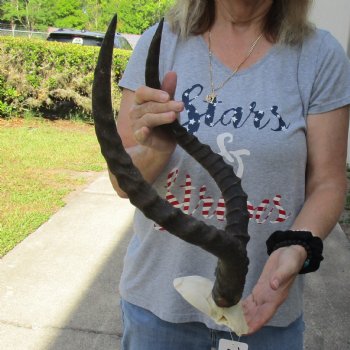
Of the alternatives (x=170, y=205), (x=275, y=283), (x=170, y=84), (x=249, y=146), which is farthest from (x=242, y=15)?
(x=170, y=205)

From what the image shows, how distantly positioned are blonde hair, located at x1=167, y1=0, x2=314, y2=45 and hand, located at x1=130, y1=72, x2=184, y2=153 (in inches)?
21.0

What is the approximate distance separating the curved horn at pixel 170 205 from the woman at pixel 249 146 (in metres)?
0.35

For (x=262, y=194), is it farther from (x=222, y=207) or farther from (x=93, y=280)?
(x=93, y=280)

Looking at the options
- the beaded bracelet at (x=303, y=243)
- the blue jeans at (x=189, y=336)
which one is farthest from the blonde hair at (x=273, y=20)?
the blue jeans at (x=189, y=336)

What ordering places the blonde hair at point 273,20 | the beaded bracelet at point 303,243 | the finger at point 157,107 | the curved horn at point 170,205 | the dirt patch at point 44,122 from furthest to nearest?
the dirt patch at point 44,122
the blonde hair at point 273,20
the beaded bracelet at point 303,243
the finger at point 157,107
the curved horn at point 170,205

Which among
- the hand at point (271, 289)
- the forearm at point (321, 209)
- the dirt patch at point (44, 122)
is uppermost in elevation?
the forearm at point (321, 209)

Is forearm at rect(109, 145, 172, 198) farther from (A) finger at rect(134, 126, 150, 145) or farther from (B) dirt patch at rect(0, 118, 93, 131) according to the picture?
(B) dirt patch at rect(0, 118, 93, 131)

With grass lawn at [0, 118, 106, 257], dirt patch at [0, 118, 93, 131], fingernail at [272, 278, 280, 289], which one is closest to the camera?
fingernail at [272, 278, 280, 289]

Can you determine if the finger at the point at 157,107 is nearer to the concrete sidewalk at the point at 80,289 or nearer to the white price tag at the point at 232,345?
the white price tag at the point at 232,345

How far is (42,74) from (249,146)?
1021 centimetres

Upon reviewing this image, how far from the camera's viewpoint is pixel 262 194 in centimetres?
172

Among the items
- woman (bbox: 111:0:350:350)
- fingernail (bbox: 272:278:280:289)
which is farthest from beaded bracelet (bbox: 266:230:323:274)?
fingernail (bbox: 272:278:280:289)

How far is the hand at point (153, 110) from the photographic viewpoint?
4.39 ft

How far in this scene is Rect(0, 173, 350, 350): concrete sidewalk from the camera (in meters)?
3.88
